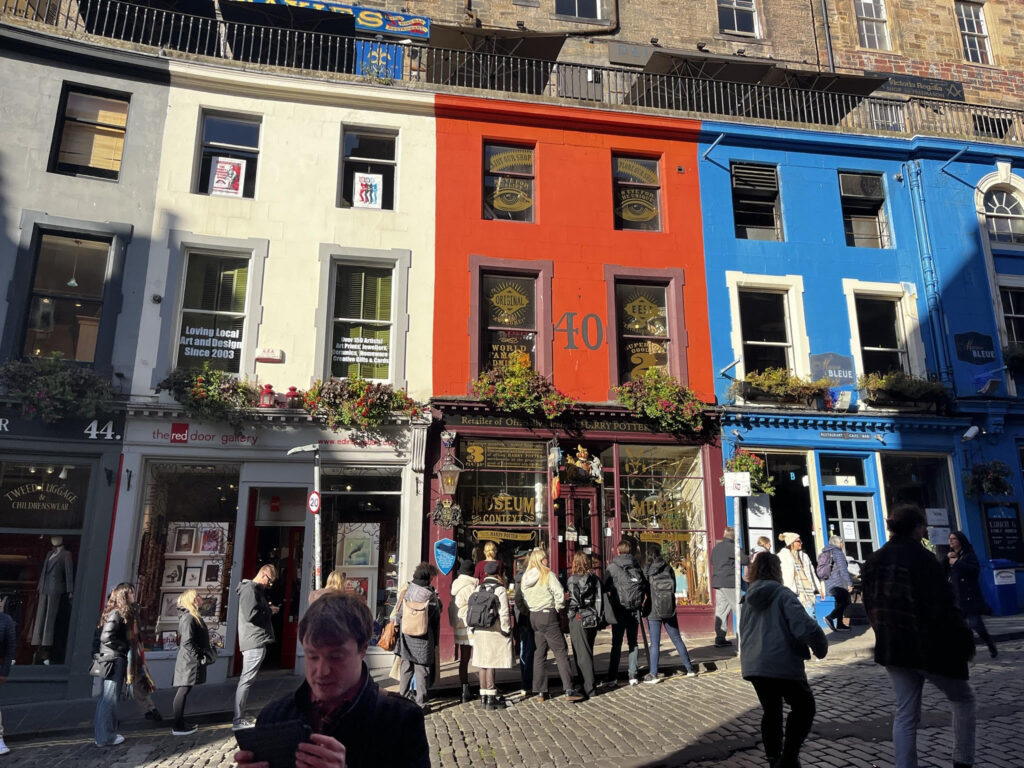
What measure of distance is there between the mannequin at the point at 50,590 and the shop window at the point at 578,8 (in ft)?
58.6

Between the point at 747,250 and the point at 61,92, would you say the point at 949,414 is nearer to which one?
the point at 747,250

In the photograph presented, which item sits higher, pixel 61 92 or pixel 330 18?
pixel 330 18

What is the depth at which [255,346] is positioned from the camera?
42.3ft

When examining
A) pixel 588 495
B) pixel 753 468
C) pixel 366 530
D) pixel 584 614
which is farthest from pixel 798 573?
pixel 366 530

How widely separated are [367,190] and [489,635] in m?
9.36

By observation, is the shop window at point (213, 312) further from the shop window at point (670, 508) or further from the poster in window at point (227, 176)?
the shop window at point (670, 508)

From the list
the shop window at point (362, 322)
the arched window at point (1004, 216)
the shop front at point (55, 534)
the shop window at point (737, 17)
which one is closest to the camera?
the shop front at point (55, 534)

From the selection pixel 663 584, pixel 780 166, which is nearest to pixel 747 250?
pixel 780 166

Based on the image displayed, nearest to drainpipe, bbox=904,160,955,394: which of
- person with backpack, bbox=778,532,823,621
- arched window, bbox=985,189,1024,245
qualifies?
arched window, bbox=985,189,1024,245

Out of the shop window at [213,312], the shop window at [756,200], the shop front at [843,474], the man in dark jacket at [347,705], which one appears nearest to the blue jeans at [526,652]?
the shop front at [843,474]

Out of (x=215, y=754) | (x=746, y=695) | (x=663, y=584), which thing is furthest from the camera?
(x=663, y=584)

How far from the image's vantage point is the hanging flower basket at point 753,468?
44.4 feet

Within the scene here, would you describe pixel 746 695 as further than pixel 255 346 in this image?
No

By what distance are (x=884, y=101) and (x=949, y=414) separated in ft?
26.5
